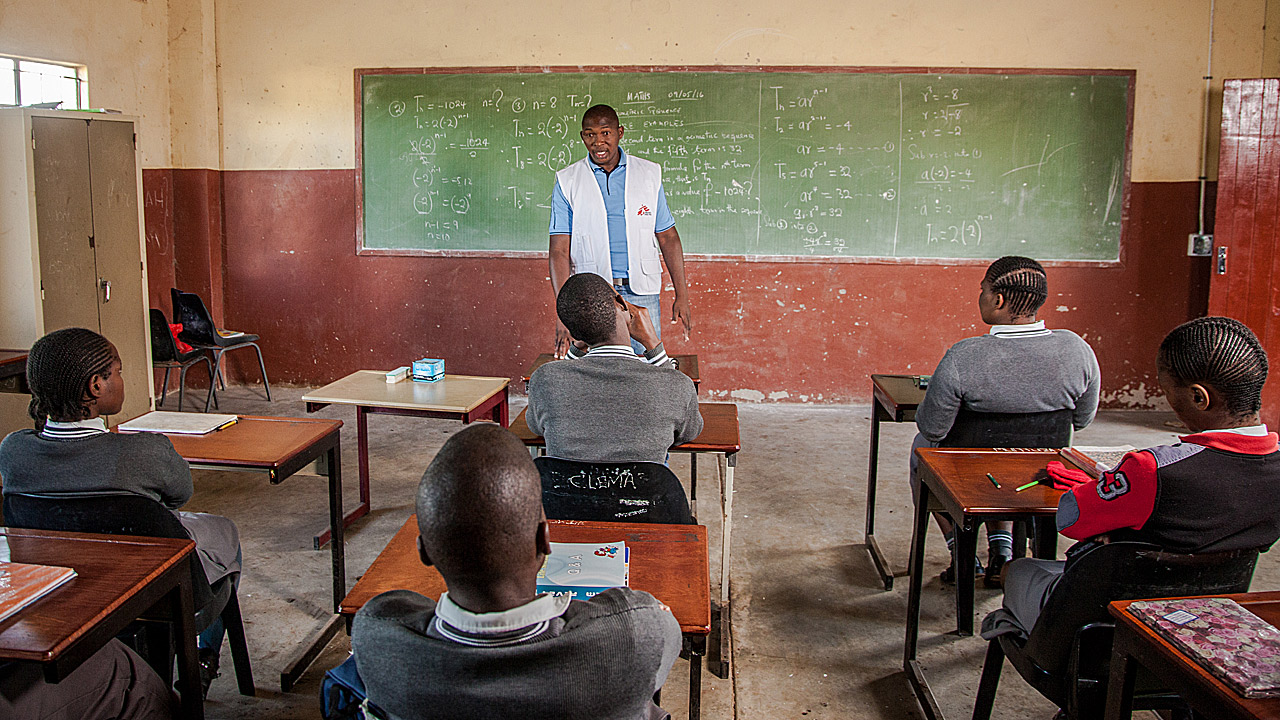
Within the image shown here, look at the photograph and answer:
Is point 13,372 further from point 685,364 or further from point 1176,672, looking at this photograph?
point 1176,672

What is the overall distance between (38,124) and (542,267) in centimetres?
283

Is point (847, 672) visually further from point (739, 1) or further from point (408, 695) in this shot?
point (739, 1)

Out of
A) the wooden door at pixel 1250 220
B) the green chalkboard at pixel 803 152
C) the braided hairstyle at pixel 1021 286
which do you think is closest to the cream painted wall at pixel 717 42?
the green chalkboard at pixel 803 152

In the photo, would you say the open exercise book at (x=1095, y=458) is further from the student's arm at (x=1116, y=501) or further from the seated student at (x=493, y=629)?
the seated student at (x=493, y=629)

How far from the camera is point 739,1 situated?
5562 millimetres

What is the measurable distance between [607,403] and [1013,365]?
1.28 metres

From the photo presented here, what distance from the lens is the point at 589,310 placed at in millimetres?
2186

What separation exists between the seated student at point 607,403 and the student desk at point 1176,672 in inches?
40.0

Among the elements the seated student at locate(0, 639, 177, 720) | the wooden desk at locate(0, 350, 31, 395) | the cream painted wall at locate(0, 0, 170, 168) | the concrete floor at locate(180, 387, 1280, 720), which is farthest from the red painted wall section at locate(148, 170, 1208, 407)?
the seated student at locate(0, 639, 177, 720)

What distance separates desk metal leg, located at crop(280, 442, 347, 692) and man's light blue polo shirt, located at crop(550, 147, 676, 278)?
1.66 m

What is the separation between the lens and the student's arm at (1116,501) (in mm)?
1602

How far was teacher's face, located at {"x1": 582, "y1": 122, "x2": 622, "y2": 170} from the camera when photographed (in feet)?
12.6

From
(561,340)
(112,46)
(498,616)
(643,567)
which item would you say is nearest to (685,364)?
(561,340)

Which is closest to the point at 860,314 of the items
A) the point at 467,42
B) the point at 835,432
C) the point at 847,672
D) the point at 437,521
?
→ the point at 835,432
